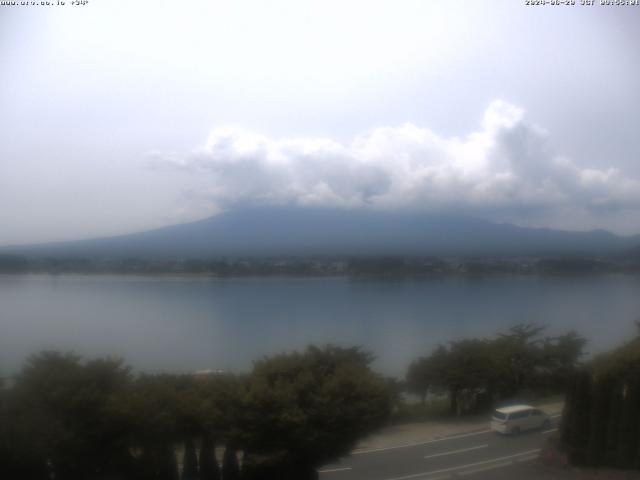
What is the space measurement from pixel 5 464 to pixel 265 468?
303 cm

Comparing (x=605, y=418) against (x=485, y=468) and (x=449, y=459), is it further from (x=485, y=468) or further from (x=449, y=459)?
(x=449, y=459)

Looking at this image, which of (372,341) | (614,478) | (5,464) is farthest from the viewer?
(372,341)

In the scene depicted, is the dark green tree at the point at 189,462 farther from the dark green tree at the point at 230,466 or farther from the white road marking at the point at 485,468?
the white road marking at the point at 485,468

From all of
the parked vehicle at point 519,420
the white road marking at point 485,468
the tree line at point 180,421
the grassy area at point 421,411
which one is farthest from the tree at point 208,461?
the parked vehicle at point 519,420

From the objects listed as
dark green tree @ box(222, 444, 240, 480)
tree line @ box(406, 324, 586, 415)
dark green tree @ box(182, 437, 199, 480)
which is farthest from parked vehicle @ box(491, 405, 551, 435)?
dark green tree @ box(182, 437, 199, 480)

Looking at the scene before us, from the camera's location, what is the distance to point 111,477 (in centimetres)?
629

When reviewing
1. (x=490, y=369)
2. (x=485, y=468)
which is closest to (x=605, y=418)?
(x=485, y=468)

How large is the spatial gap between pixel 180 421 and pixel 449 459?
11.6 feet

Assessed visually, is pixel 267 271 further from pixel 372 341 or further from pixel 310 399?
pixel 310 399

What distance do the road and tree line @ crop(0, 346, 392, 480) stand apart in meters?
0.39

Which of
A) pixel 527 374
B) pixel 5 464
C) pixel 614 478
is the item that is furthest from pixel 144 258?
pixel 614 478

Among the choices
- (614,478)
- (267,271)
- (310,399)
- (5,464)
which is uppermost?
(267,271)

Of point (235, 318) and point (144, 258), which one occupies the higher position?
point (144, 258)

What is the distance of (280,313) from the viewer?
9961 millimetres
